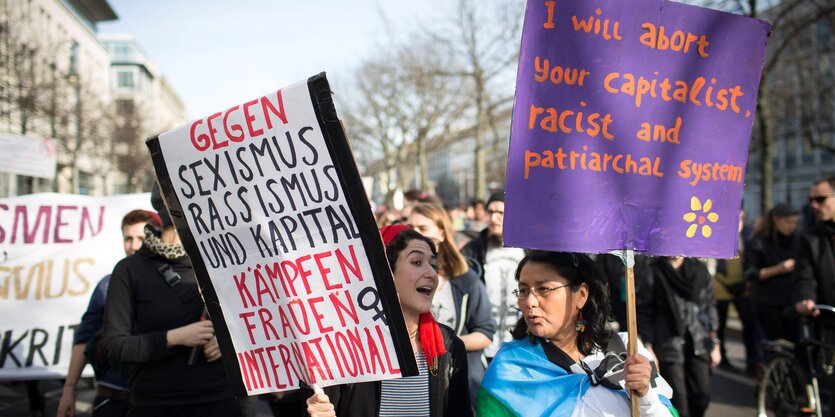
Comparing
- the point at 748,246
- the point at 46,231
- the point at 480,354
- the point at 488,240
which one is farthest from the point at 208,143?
the point at 748,246

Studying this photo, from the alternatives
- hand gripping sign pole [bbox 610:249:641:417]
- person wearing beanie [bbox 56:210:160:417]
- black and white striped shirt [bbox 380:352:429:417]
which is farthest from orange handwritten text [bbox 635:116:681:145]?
person wearing beanie [bbox 56:210:160:417]

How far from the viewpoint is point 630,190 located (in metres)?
2.51

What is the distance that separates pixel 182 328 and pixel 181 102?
131 m

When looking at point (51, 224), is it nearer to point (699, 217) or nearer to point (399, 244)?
point (399, 244)

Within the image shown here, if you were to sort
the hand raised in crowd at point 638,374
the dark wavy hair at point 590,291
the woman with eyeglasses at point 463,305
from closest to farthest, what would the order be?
1. the hand raised in crowd at point 638,374
2. the dark wavy hair at point 590,291
3. the woman with eyeglasses at point 463,305

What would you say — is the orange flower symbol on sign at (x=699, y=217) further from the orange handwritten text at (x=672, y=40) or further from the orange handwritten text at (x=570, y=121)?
the orange handwritten text at (x=672, y=40)

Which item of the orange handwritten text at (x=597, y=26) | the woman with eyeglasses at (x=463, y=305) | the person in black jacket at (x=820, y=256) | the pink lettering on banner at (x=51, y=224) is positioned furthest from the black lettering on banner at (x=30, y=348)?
the person in black jacket at (x=820, y=256)

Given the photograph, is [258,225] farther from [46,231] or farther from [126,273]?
[46,231]

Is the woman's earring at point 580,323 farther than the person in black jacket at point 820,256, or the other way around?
the person in black jacket at point 820,256

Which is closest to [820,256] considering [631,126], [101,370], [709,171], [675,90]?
[709,171]

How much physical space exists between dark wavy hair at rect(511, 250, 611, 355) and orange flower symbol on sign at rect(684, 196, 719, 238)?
0.37m

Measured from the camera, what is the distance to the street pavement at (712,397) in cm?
696

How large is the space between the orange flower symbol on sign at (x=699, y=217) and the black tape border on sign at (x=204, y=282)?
1704 millimetres

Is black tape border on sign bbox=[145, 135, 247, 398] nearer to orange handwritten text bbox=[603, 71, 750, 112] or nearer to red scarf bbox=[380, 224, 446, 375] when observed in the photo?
red scarf bbox=[380, 224, 446, 375]
